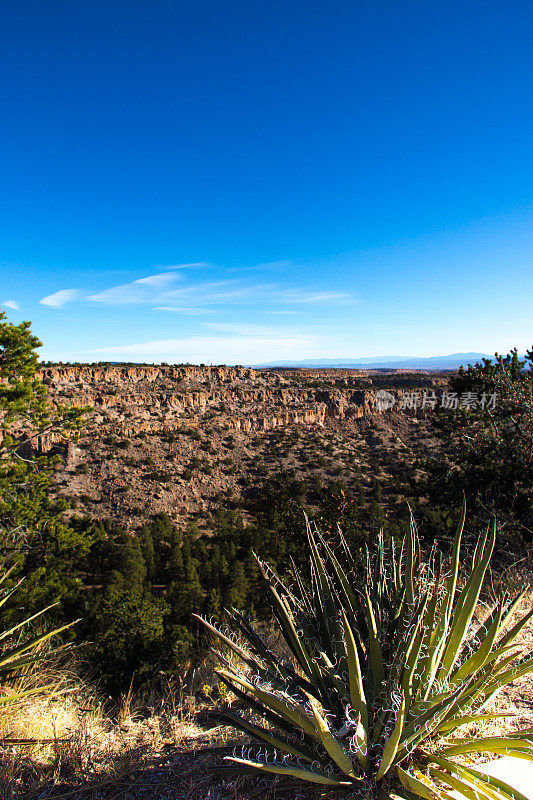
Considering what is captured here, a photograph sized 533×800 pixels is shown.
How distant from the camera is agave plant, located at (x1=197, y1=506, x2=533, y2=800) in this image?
166 centimetres

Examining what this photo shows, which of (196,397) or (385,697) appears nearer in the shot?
(385,697)

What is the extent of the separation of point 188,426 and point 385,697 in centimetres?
4248

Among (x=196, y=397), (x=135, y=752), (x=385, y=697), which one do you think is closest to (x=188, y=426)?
(x=196, y=397)

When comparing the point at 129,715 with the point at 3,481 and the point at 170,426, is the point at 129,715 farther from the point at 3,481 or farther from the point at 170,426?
the point at 170,426

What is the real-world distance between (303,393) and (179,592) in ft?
123

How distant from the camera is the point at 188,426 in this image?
43406 millimetres

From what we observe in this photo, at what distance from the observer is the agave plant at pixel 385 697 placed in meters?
1.66

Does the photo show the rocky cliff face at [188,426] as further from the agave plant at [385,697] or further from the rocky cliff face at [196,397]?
the agave plant at [385,697]

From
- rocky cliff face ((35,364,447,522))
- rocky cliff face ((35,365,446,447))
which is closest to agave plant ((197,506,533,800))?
rocky cliff face ((35,364,447,522))

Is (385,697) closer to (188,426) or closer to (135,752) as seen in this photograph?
(135,752)

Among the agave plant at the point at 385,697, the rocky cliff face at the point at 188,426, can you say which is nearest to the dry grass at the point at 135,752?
the agave plant at the point at 385,697

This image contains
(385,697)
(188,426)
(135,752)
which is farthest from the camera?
(188,426)

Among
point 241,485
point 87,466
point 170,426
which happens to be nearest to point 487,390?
point 241,485

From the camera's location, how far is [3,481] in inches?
376
